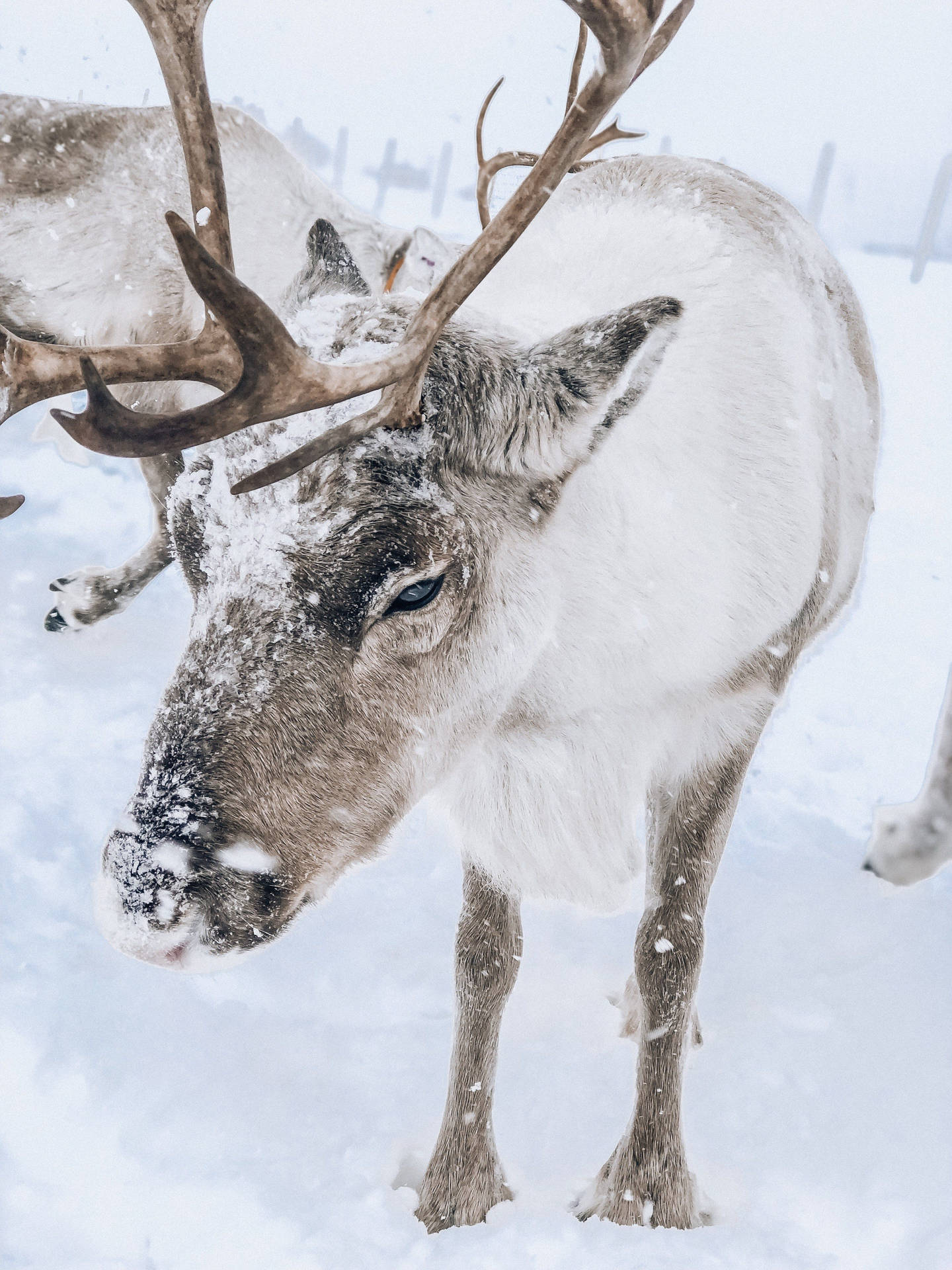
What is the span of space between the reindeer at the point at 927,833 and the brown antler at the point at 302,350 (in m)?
2.14

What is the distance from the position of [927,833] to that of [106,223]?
3.22 meters

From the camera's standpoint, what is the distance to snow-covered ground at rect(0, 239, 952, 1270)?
5.32ft

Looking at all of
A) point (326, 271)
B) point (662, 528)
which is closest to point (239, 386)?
point (326, 271)

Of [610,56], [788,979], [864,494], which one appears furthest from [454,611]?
[788,979]

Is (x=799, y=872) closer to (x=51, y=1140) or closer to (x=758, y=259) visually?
(x=758, y=259)

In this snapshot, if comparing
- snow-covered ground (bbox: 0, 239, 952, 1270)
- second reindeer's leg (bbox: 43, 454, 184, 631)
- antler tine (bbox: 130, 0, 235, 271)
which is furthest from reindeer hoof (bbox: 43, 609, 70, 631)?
antler tine (bbox: 130, 0, 235, 271)

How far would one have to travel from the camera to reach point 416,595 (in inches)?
47.3

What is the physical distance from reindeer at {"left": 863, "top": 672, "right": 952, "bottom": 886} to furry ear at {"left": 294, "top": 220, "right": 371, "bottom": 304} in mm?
2111

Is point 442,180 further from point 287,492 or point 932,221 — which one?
point 287,492

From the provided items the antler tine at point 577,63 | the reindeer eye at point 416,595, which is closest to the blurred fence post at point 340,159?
the antler tine at point 577,63

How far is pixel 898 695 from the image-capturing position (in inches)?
157

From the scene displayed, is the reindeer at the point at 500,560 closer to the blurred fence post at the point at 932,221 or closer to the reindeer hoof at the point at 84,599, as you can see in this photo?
the reindeer hoof at the point at 84,599

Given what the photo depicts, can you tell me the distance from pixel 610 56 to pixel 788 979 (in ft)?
7.17

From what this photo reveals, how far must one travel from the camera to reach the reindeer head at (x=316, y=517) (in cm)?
110
